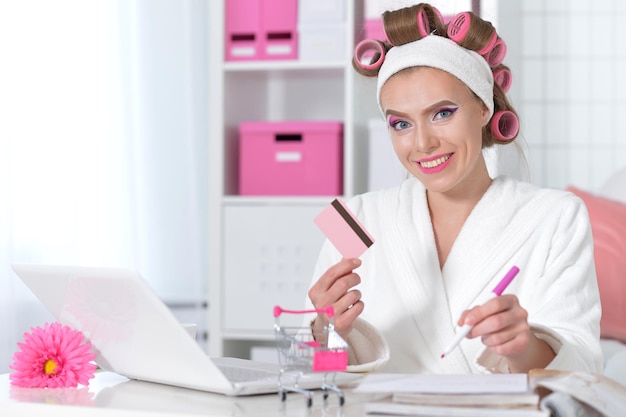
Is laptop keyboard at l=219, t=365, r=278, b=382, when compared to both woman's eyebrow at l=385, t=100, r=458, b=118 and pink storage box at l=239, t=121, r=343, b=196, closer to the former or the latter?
woman's eyebrow at l=385, t=100, r=458, b=118

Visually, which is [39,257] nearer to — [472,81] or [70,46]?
[70,46]

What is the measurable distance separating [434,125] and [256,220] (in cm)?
157

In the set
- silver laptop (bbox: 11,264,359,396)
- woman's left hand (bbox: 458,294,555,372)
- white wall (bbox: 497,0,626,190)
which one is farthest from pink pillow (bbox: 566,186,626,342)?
silver laptop (bbox: 11,264,359,396)

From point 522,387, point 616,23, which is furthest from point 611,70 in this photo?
point 522,387

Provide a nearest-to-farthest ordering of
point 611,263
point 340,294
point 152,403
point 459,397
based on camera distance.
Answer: point 459,397
point 152,403
point 340,294
point 611,263

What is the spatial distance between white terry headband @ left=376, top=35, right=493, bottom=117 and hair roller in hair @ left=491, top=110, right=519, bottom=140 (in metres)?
0.04

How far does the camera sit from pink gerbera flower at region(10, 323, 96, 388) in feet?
4.31

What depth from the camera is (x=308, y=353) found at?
1155 mm

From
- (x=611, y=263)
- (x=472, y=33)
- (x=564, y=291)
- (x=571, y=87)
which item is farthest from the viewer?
(x=571, y=87)

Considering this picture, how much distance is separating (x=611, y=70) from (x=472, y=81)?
1.53 metres

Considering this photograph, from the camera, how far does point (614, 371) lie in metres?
2.12

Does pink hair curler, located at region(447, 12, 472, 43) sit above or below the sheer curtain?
above

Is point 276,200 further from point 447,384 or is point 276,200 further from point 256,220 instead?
point 447,384

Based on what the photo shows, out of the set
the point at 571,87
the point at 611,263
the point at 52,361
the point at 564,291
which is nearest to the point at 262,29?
the point at 571,87
